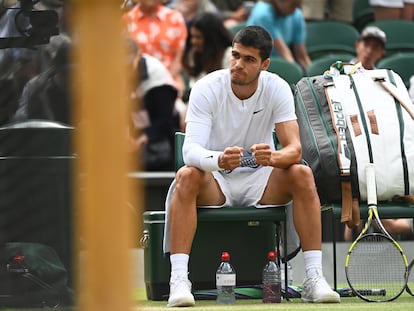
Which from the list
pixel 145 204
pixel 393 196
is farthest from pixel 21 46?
pixel 145 204

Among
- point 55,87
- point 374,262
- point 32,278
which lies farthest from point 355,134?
point 55,87

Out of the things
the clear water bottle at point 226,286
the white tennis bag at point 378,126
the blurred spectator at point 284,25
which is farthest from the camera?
the blurred spectator at point 284,25

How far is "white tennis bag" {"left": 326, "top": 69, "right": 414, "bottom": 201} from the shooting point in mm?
6539

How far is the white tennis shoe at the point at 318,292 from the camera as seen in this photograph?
5.99m

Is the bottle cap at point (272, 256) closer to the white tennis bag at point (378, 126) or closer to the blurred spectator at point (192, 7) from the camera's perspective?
the white tennis bag at point (378, 126)

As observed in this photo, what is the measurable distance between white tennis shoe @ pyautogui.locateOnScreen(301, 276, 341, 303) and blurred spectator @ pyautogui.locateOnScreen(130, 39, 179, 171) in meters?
3.12

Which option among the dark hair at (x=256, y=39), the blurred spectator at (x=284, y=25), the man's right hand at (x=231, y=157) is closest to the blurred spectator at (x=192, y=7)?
the blurred spectator at (x=284, y=25)

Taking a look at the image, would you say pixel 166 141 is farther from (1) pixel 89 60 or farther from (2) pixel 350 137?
(1) pixel 89 60

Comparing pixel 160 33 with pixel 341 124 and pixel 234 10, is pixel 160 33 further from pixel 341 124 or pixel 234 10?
pixel 341 124

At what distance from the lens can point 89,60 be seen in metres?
1.34

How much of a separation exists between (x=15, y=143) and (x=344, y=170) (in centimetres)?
413

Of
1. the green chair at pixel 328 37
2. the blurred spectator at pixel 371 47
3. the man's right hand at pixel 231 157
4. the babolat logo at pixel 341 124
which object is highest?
the green chair at pixel 328 37

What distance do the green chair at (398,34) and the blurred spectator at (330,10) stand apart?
1.10 ft

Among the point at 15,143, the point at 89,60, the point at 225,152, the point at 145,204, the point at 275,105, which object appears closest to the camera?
the point at 89,60
